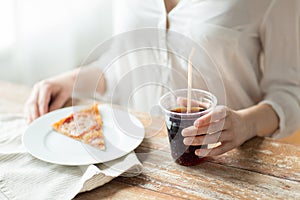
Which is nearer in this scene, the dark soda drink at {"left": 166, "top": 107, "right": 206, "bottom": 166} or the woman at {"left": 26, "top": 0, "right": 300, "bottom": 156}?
the dark soda drink at {"left": 166, "top": 107, "right": 206, "bottom": 166}

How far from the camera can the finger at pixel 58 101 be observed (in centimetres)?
120

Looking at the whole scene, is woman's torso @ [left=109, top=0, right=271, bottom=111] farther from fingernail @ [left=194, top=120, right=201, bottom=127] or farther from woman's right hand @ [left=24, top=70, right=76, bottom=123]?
woman's right hand @ [left=24, top=70, right=76, bottom=123]

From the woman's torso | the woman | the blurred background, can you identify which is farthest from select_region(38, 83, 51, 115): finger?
the blurred background

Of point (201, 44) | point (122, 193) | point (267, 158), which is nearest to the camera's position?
point (122, 193)

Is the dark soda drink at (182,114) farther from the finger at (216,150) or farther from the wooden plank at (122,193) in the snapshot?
the wooden plank at (122,193)

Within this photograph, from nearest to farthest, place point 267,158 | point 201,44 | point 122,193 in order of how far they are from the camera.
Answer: point 122,193 < point 267,158 < point 201,44

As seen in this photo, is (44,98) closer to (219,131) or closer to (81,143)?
(81,143)

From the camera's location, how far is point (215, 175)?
890 mm

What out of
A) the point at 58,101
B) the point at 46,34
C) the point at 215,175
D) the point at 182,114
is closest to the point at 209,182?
the point at 215,175

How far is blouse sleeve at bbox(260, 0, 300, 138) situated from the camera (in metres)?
1.13

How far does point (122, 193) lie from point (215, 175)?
185mm

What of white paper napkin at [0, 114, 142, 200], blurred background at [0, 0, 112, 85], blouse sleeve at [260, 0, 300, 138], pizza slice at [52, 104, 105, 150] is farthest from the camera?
blurred background at [0, 0, 112, 85]

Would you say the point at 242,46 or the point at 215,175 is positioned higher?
the point at 242,46

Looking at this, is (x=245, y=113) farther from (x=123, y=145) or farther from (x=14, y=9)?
(x=14, y=9)
